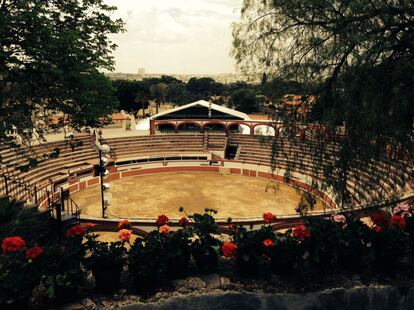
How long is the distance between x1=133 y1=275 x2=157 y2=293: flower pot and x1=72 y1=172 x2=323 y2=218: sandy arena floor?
19905 mm

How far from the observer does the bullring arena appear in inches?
993

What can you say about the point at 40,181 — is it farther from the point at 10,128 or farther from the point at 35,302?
the point at 35,302

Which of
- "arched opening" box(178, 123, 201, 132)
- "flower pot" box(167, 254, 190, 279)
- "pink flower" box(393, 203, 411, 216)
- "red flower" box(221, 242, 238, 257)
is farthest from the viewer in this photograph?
"arched opening" box(178, 123, 201, 132)

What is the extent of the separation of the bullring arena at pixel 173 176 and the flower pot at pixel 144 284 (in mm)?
9778

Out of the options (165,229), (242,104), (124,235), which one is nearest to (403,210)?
(165,229)

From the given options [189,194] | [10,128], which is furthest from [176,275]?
[189,194]

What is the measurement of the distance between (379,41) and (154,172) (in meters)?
34.4

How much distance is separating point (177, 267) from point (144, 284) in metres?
0.79

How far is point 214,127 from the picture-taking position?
54.1 meters

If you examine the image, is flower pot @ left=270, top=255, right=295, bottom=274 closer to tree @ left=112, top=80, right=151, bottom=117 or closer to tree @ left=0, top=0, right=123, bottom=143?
tree @ left=0, top=0, right=123, bottom=143

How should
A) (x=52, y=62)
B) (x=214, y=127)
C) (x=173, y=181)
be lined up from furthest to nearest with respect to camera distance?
(x=214, y=127) → (x=173, y=181) → (x=52, y=62)

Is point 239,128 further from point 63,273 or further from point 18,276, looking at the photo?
point 18,276

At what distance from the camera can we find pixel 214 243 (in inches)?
294

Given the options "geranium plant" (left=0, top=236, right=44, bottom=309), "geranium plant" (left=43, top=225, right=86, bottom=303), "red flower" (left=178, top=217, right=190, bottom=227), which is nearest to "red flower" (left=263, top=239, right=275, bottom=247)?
"red flower" (left=178, top=217, right=190, bottom=227)
